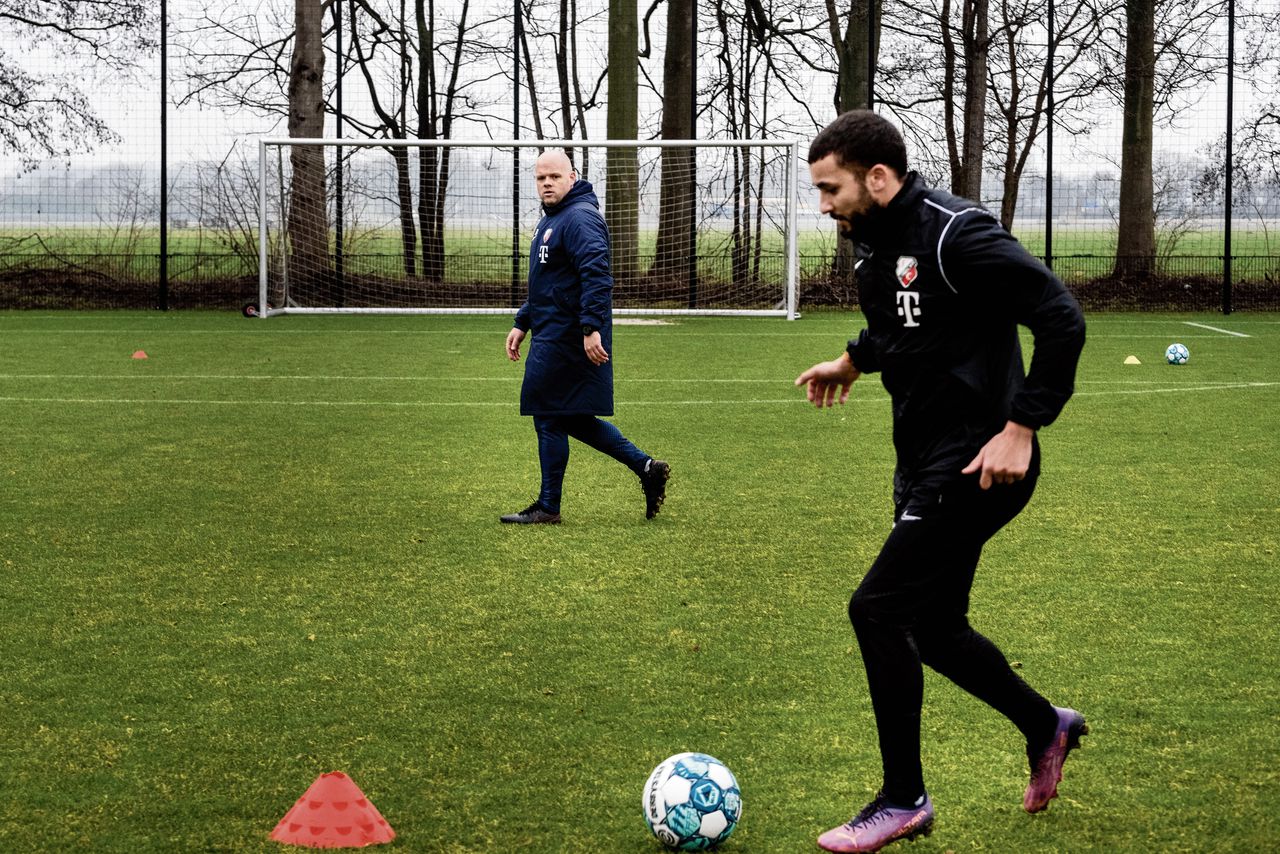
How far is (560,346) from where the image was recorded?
7.79 meters

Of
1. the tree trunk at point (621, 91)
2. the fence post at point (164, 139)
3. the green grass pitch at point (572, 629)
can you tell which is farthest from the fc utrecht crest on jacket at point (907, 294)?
the fence post at point (164, 139)

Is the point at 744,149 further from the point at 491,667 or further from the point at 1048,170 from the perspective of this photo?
the point at 491,667

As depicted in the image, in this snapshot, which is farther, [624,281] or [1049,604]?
[624,281]

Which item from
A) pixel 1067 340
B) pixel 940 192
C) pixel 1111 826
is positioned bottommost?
pixel 1111 826

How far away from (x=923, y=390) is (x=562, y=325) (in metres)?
4.26

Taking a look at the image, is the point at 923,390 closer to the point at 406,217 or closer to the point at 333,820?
the point at 333,820

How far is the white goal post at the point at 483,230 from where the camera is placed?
22766 mm

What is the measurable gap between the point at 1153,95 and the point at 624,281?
8.98m

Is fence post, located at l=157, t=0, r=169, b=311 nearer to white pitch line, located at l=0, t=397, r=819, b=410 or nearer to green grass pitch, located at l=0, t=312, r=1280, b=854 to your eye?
white pitch line, located at l=0, t=397, r=819, b=410

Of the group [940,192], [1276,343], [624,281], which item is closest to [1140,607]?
[940,192]

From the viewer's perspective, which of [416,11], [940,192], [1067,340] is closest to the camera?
[1067,340]

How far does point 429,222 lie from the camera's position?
76.4 feet

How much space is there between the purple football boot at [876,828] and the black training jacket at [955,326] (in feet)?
2.40

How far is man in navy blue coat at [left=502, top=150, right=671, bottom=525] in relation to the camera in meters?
7.70
